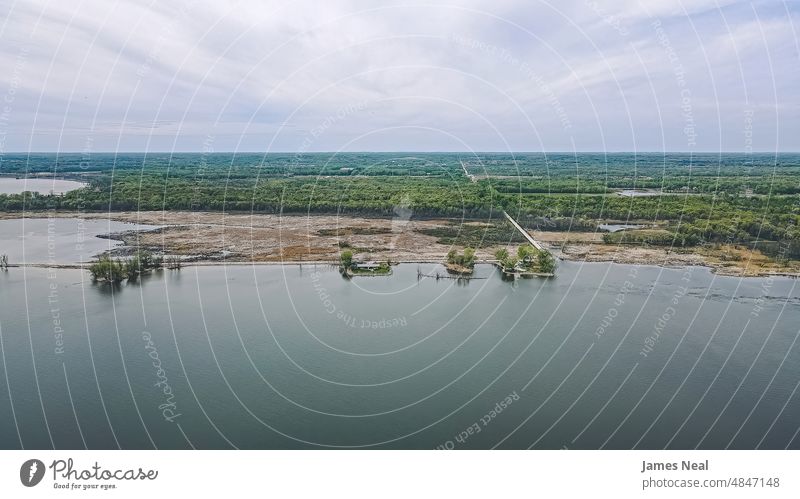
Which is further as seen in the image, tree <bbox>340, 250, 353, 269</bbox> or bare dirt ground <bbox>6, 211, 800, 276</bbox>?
bare dirt ground <bbox>6, 211, 800, 276</bbox>

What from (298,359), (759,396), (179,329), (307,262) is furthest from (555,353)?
(307,262)

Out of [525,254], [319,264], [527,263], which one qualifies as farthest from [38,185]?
[527,263]

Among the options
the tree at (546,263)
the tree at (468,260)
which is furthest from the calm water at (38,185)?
the tree at (546,263)

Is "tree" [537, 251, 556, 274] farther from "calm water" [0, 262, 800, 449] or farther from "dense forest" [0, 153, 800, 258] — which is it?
"dense forest" [0, 153, 800, 258]

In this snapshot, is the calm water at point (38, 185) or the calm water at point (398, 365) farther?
the calm water at point (38, 185)

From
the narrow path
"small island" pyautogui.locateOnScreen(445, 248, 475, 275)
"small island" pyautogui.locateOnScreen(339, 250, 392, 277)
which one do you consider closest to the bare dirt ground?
the narrow path

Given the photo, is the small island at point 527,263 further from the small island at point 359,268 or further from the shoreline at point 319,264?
the small island at point 359,268

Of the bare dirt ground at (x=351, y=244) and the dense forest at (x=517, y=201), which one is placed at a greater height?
the dense forest at (x=517, y=201)
